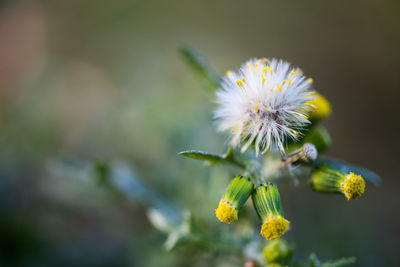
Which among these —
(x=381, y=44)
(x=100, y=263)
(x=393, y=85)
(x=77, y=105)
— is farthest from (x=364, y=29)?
(x=100, y=263)

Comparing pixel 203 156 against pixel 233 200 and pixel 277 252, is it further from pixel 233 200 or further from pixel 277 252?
pixel 277 252

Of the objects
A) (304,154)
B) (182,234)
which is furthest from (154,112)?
(304,154)

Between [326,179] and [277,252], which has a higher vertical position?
[326,179]

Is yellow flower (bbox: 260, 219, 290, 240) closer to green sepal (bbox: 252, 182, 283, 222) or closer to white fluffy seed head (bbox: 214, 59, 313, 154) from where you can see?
green sepal (bbox: 252, 182, 283, 222)

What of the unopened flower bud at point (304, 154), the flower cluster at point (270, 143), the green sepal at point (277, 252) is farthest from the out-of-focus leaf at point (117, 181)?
the unopened flower bud at point (304, 154)

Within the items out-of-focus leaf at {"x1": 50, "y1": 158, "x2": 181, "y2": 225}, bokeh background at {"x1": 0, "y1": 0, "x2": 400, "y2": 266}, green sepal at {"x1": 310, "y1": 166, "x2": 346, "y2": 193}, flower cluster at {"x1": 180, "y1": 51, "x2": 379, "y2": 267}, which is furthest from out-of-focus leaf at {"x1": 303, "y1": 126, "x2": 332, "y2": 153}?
out-of-focus leaf at {"x1": 50, "y1": 158, "x2": 181, "y2": 225}

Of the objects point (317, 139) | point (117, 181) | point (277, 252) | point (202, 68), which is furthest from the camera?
point (117, 181)
